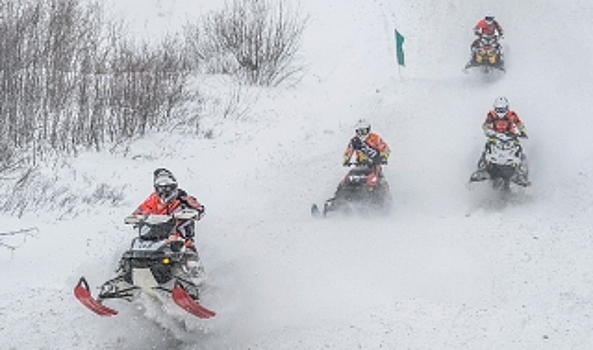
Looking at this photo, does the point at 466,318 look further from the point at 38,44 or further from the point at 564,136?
the point at 38,44

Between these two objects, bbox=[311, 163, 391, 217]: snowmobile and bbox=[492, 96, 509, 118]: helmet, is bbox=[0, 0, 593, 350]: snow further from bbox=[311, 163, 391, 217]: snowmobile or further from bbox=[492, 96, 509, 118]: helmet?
bbox=[492, 96, 509, 118]: helmet

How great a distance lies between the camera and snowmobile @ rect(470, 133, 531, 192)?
12.5m

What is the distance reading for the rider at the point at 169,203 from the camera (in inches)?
346

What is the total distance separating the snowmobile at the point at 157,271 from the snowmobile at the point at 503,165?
592 centimetres

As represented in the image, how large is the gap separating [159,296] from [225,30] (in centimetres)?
1445

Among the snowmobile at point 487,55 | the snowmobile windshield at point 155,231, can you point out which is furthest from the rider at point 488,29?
the snowmobile windshield at point 155,231

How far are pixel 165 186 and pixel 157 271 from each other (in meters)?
1.35

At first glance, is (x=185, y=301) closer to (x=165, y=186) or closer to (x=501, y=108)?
(x=165, y=186)

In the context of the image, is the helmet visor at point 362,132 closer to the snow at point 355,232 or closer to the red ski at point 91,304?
the snow at point 355,232

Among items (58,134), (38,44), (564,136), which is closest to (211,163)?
(58,134)

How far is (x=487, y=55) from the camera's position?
19.3 metres

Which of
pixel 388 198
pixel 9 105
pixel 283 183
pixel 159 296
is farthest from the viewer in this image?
pixel 9 105

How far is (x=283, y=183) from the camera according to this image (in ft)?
48.2

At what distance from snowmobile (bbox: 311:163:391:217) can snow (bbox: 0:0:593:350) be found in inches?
10.0
